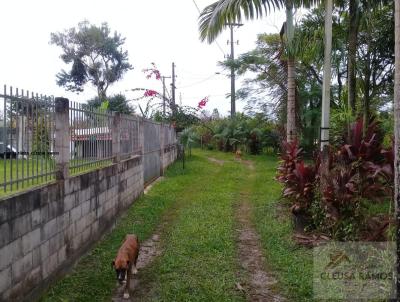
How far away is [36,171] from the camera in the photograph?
16.7ft

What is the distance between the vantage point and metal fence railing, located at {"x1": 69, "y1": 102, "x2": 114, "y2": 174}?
647 centimetres

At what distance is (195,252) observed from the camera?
6410 mm

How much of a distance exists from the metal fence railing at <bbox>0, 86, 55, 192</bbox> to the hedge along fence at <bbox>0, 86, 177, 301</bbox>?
0.06 feet

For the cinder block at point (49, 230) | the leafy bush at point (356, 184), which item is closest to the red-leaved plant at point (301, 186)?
the leafy bush at point (356, 184)

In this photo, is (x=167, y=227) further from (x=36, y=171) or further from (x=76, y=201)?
(x=36, y=171)

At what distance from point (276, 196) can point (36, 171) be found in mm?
7174

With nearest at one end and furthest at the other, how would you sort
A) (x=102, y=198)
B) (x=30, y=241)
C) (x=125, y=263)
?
(x=30, y=241), (x=125, y=263), (x=102, y=198)

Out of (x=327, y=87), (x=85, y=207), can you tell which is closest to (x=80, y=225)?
(x=85, y=207)

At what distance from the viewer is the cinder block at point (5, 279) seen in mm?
3967

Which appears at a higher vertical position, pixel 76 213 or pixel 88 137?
pixel 88 137

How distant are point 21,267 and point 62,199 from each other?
132 cm

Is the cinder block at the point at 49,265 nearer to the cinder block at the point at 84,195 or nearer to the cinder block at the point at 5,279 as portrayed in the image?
the cinder block at the point at 5,279

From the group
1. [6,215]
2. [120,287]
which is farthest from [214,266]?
[6,215]

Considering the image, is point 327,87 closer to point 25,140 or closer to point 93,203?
point 93,203
